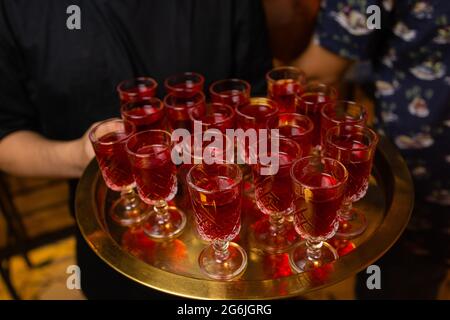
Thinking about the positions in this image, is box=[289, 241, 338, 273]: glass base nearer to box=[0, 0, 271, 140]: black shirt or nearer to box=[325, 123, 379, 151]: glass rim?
box=[325, 123, 379, 151]: glass rim

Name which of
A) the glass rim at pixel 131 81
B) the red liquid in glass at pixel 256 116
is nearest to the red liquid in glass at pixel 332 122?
the red liquid in glass at pixel 256 116

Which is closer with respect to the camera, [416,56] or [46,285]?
[416,56]

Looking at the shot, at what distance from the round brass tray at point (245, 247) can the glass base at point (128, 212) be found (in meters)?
0.02

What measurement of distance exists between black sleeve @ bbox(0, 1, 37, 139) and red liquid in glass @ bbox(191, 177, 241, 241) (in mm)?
607

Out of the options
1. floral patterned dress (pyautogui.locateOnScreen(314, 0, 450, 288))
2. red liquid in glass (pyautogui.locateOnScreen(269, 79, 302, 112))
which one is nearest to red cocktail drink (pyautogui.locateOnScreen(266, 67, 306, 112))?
red liquid in glass (pyautogui.locateOnScreen(269, 79, 302, 112))

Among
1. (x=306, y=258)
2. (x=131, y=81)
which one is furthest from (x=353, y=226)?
(x=131, y=81)

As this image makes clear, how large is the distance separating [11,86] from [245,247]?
0.74 m

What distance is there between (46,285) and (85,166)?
1.00 meters

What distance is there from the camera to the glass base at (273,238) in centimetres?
98

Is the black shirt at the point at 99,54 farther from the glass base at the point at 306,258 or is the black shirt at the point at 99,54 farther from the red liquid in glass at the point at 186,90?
the glass base at the point at 306,258
